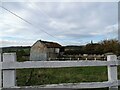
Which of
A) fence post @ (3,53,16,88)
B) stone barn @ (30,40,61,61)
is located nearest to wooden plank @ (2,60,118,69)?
fence post @ (3,53,16,88)

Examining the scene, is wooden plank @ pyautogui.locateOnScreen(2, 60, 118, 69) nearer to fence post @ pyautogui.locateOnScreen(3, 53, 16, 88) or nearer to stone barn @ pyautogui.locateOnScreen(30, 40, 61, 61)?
fence post @ pyautogui.locateOnScreen(3, 53, 16, 88)

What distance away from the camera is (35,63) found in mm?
3865

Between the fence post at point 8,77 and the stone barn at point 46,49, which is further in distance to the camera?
the stone barn at point 46,49

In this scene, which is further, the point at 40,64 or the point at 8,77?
the point at 40,64

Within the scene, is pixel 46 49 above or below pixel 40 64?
above

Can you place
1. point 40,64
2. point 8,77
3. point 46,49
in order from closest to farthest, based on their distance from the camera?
1. point 8,77
2. point 40,64
3. point 46,49

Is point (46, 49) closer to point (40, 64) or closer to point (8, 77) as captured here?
point (40, 64)

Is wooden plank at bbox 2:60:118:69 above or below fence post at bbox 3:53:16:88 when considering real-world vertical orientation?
above

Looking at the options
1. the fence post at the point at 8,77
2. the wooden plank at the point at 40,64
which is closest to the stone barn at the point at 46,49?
the wooden plank at the point at 40,64

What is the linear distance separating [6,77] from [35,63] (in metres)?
0.54

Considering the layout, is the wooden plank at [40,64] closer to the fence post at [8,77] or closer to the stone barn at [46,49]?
A: the fence post at [8,77]

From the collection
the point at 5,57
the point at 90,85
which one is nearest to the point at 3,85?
the point at 5,57

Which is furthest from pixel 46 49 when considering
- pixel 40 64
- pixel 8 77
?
pixel 8 77

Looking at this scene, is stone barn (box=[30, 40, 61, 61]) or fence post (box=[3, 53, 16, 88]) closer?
fence post (box=[3, 53, 16, 88])
